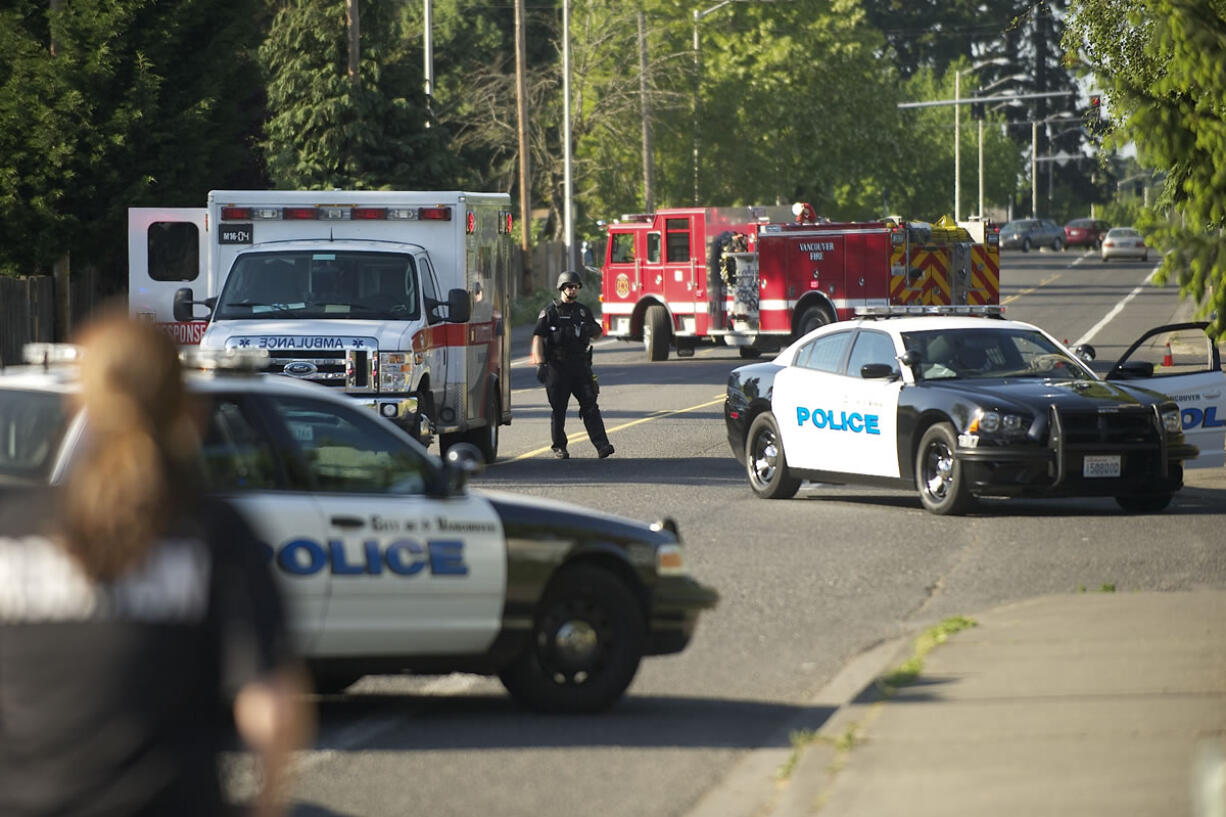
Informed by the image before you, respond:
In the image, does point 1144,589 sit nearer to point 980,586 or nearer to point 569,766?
point 980,586

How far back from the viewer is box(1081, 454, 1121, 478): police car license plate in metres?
14.5

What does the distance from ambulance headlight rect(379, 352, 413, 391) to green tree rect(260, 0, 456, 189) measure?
2795cm

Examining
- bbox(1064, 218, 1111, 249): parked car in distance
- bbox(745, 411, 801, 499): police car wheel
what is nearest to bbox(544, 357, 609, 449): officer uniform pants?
bbox(745, 411, 801, 499): police car wheel

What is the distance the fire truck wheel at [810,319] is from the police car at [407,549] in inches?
1034

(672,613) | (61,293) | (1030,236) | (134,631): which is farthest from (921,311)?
(1030,236)

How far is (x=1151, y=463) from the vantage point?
48.6 ft

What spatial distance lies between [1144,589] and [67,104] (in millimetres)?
21145

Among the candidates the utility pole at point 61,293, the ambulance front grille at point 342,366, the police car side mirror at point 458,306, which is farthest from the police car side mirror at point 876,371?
the utility pole at point 61,293

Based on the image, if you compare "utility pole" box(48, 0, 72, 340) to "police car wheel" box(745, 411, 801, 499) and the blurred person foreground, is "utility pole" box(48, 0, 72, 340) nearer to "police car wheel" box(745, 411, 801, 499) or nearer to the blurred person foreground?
"police car wheel" box(745, 411, 801, 499)

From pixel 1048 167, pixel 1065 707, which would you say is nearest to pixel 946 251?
pixel 1065 707

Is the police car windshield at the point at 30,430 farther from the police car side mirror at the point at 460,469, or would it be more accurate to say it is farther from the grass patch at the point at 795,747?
the grass patch at the point at 795,747

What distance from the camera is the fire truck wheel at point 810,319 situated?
113ft

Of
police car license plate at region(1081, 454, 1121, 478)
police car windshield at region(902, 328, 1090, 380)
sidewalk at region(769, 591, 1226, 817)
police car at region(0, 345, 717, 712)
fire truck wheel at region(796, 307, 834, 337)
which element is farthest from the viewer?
fire truck wheel at region(796, 307, 834, 337)

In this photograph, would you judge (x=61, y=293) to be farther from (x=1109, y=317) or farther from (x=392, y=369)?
(x=1109, y=317)
